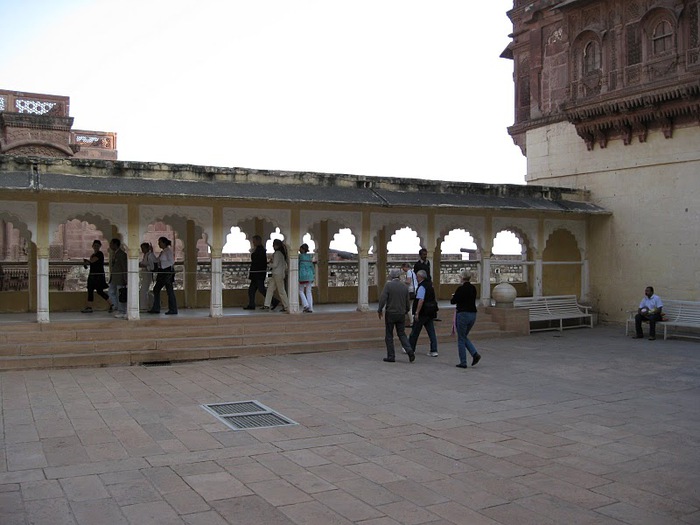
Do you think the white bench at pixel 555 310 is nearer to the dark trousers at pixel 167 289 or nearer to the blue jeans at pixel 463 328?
the blue jeans at pixel 463 328

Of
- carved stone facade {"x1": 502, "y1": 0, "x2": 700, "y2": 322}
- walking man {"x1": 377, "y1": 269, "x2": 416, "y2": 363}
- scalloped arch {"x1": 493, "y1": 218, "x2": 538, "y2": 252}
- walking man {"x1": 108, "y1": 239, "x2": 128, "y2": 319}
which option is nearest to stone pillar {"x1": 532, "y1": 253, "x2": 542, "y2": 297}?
scalloped arch {"x1": 493, "y1": 218, "x2": 538, "y2": 252}

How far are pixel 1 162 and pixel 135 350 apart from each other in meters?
4.09

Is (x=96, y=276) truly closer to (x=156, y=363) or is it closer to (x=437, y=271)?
(x=156, y=363)

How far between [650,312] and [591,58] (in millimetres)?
7583

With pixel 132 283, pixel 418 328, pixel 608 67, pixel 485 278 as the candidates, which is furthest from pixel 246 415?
pixel 608 67

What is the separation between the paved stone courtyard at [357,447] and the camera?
516 centimetres

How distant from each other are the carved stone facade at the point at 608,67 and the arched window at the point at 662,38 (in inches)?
1.0

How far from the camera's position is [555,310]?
18.0m

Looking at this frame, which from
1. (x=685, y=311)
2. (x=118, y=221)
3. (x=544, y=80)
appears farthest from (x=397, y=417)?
(x=544, y=80)

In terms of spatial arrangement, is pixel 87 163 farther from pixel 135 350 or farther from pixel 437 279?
pixel 437 279

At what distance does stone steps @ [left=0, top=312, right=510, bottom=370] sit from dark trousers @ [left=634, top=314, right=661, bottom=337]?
180 inches

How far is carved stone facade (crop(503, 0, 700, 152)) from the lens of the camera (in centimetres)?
1653

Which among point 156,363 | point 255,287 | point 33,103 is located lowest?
point 156,363

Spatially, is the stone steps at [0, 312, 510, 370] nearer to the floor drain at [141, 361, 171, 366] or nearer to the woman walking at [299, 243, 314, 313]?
the floor drain at [141, 361, 171, 366]
